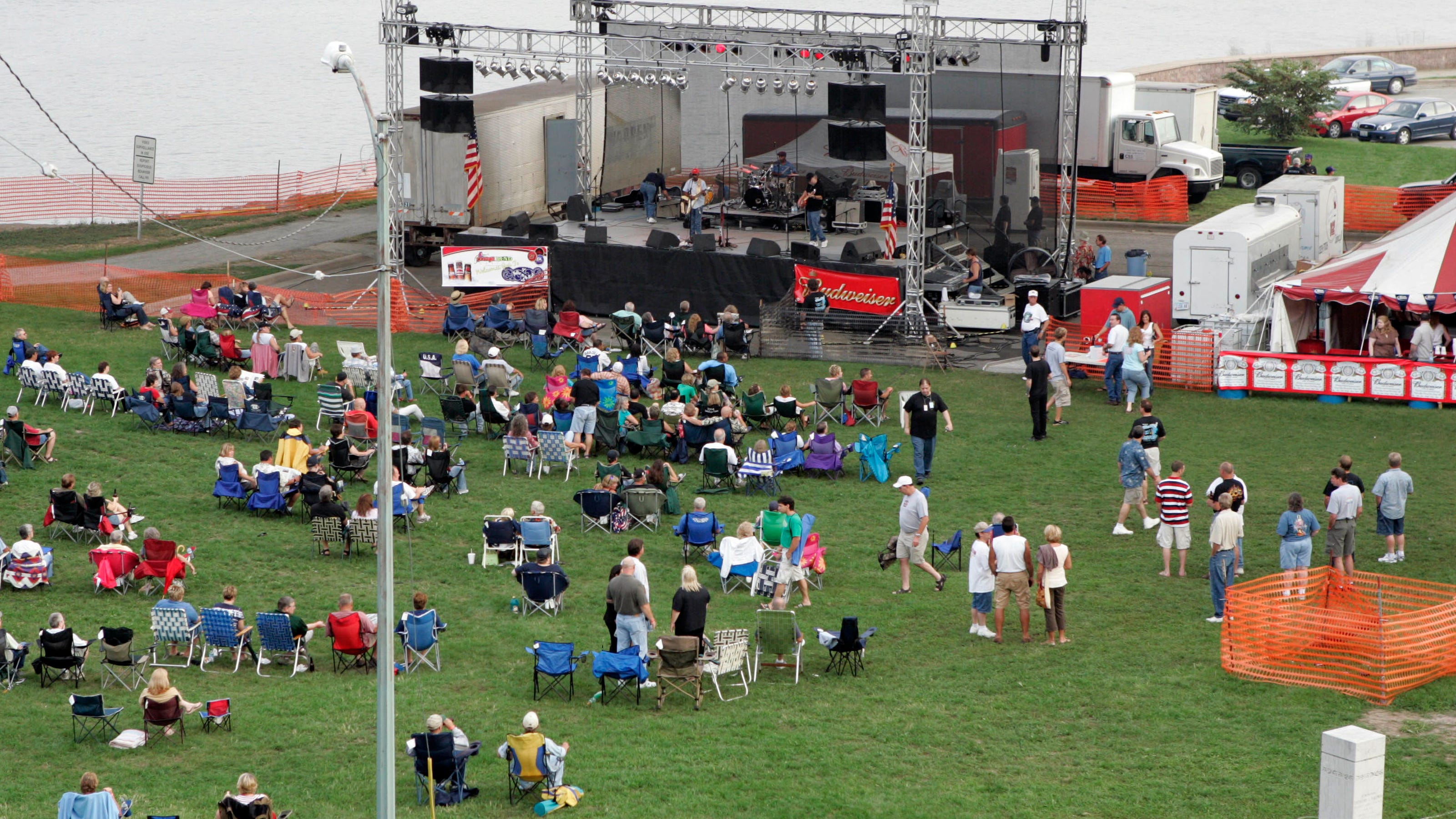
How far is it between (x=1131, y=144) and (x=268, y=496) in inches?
996

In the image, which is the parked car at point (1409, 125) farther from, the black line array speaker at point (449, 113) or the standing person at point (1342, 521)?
the standing person at point (1342, 521)

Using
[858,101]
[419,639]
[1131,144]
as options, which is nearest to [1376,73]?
[1131,144]

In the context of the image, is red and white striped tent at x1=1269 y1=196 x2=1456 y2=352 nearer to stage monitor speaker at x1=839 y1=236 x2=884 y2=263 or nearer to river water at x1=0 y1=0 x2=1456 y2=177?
stage monitor speaker at x1=839 y1=236 x2=884 y2=263

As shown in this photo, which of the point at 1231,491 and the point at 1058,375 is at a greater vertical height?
the point at 1058,375

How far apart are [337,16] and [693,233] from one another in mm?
Answer: 74418

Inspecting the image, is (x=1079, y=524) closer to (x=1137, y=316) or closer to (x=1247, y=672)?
(x=1247, y=672)

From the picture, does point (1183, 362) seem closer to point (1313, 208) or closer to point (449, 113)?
point (1313, 208)

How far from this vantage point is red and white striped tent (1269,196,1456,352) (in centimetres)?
2272

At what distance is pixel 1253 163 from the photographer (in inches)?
1547

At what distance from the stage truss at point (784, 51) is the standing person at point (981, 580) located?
11609mm

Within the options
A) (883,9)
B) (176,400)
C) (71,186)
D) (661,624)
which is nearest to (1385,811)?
(661,624)

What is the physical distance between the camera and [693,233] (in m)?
28.4

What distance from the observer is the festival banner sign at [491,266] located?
27.8 metres

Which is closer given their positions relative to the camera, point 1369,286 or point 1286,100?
point 1369,286
